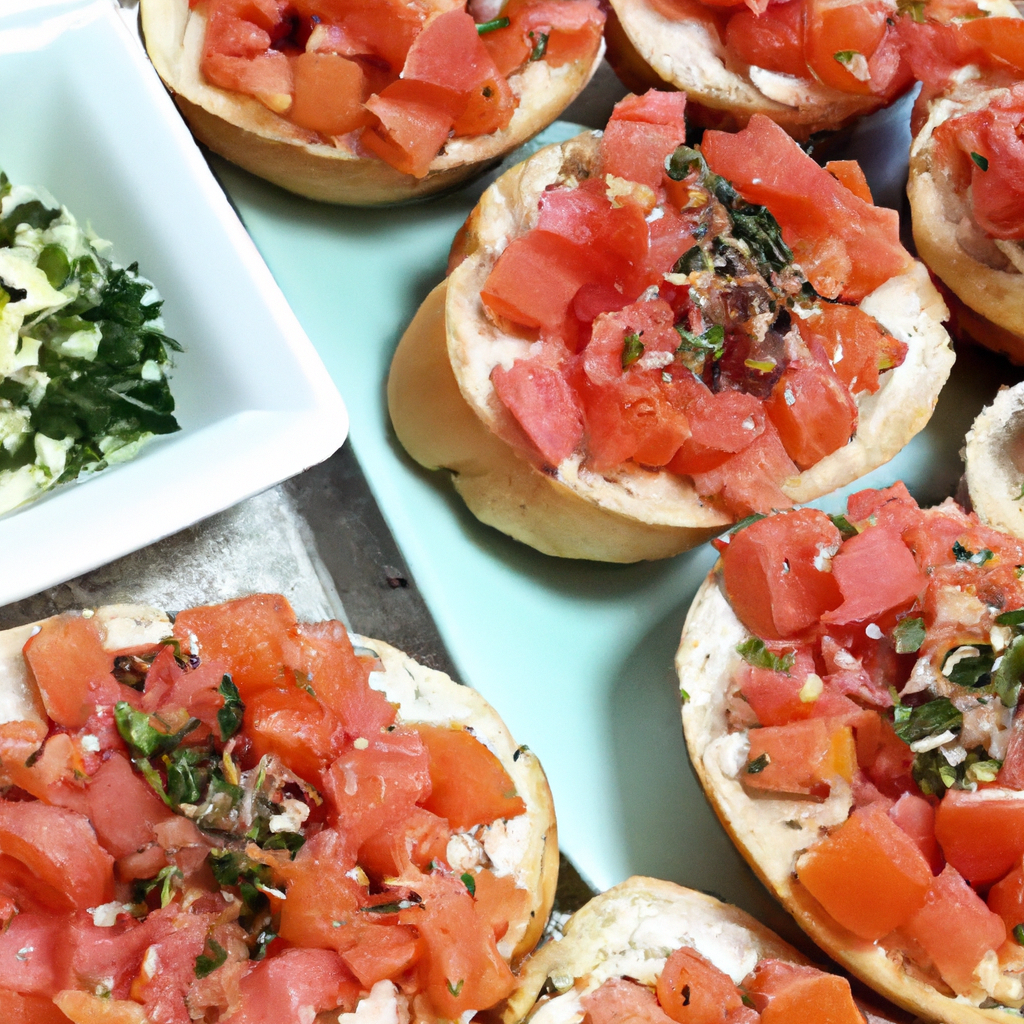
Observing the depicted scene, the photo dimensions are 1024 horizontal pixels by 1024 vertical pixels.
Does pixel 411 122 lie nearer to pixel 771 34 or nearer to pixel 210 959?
pixel 771 34

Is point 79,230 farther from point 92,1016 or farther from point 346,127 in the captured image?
point 92,1016

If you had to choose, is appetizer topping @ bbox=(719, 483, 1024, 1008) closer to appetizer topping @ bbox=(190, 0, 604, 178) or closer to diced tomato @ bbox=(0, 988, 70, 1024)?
appetizer topping @ bbox=(190, 0, 604, 178)

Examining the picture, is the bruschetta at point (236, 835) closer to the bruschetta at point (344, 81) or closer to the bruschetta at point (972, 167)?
the bruschetta at point (344, 81)

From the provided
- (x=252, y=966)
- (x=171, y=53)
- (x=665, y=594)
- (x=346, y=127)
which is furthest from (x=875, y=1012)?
(x=171, y=53)

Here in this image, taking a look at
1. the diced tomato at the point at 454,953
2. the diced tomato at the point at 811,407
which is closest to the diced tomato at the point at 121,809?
the diced tomato at the point at 454,953

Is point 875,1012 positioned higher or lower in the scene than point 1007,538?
lower

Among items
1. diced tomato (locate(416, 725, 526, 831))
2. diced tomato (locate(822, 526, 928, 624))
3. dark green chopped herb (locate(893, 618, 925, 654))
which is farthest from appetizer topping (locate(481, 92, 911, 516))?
diced tomato (locate(416, 725, 526, 831))
